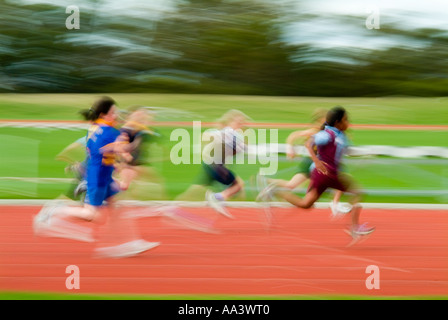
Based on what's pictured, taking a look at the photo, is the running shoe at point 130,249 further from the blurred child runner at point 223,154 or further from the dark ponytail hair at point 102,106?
the blurred child runner at point 223,154

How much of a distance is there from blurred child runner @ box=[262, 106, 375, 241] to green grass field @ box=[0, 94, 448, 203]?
33.5ft

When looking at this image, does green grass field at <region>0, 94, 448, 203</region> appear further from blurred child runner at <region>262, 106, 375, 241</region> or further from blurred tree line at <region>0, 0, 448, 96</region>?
blurred child runner at <region>262, 106, 375, 241</region>

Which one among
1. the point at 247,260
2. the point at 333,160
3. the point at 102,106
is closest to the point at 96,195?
the point at 102,106

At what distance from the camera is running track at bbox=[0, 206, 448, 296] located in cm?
564

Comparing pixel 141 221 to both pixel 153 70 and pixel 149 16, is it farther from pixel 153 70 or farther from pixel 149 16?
pixel 149 16

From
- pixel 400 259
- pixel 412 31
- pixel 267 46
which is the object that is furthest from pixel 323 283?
pixel 412 31

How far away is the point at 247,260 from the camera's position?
6.79 m

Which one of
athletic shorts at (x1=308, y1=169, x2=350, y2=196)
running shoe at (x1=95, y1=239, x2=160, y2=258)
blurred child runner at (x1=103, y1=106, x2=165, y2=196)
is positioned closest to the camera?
running shoe at (x1=95, y1=239, x2=160, y2=258)

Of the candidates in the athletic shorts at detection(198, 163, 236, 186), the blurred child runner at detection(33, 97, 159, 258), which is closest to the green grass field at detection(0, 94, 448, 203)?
the athletic shorts at detection(198, 163, 236, 186)

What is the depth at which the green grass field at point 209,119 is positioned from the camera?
2048 centimetres

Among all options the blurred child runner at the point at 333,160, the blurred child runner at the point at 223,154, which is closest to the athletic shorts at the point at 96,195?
the blurred child runner at the point at 333,160

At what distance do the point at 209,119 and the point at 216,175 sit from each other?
1794 centimetres

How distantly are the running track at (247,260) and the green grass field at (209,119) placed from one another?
847cm

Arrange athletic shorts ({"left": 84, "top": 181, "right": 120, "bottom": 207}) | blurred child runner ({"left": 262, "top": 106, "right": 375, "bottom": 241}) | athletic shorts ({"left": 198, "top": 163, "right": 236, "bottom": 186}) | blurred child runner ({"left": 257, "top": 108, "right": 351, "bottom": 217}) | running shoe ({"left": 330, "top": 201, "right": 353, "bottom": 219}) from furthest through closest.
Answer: running shoe ({"left": 330, "top": 201, "right": 353, "bottom": 219})
athletic shorts ({"left": 198, "top": 163, "right": 236, "bottom": 186})
blurred child runner ({"left": 257, "top": 108, "right": 351, "bottom": 217})
blurred child runner ({"left": 262, "top": 106, "right": 375, "bottom": 241})
athletic shorts ({"left": 84, "top": 181, "right": 120, "bottom": 207})
